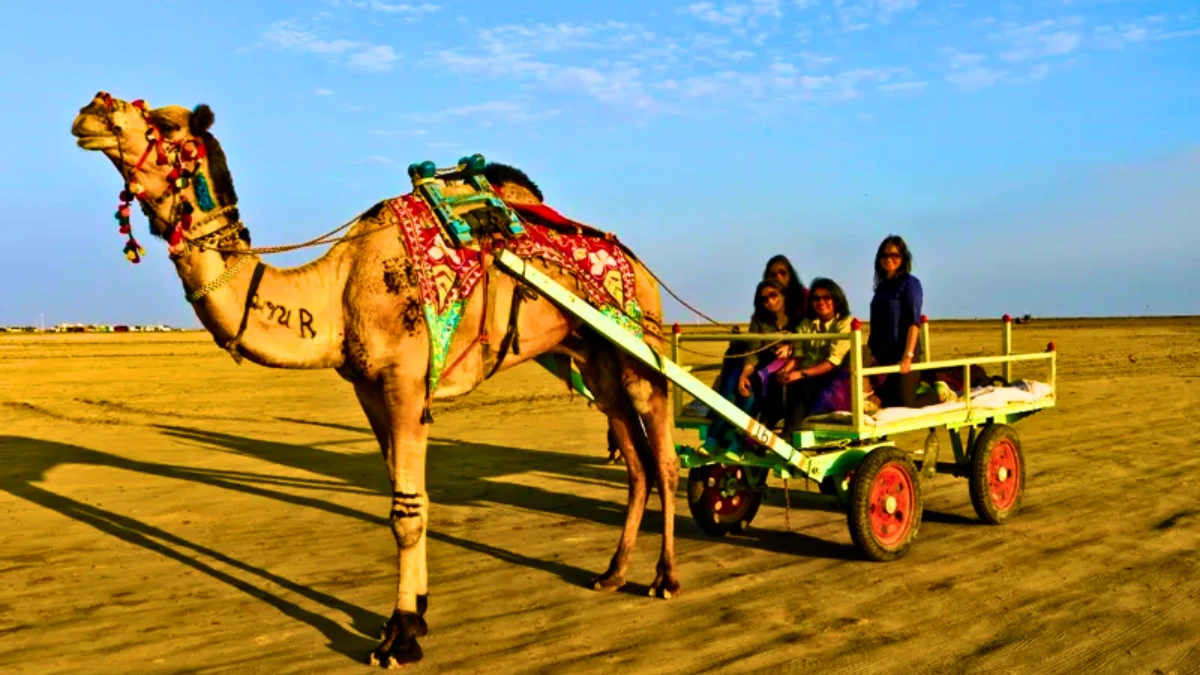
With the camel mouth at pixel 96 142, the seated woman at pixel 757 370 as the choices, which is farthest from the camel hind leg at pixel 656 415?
the camel mouth at pixel 96 142

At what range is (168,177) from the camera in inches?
219

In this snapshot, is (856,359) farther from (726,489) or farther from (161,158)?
(161,158)

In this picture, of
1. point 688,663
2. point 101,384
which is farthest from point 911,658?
point 101,384

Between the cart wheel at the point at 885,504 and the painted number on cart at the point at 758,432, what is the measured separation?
31.9 inches

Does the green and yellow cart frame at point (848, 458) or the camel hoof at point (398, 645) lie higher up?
the green and yellow cart frame at point (848, 458)

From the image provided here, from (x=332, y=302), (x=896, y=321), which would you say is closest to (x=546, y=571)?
(x=332, y=302)

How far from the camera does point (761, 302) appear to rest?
9242 millimetres

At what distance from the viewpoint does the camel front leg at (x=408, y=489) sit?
19.6 feet

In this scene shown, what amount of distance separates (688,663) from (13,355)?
146 ft

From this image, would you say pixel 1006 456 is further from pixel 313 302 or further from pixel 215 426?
pixel 215 426

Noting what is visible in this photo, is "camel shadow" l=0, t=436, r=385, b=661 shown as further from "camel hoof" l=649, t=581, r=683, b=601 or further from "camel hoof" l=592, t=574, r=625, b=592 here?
"camel hoof" l=649, t=581, r=683, b=601

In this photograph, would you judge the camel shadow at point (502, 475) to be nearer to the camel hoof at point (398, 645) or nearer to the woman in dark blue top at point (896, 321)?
the woman in dark blue top at point (896, 321)

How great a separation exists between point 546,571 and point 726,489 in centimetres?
175

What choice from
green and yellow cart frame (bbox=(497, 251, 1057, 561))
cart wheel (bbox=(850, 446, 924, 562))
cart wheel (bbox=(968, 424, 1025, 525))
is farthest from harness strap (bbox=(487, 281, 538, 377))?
cart wheel (bbox=(968, 424, 1025, 525))
